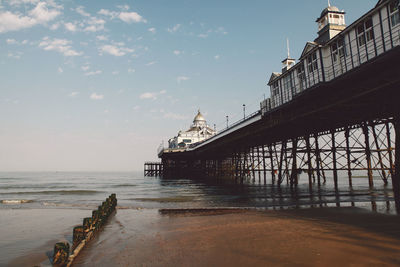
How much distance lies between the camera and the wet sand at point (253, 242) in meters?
6.57

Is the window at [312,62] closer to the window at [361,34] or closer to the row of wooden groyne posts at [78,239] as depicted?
the window at [361,34]

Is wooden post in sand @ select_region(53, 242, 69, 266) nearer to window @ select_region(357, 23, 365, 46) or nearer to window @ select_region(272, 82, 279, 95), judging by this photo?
window @ select_region(357, 23, 365, 46)

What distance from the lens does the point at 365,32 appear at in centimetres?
1444

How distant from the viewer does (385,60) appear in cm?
1218

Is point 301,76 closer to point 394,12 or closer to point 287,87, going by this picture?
point 287,87

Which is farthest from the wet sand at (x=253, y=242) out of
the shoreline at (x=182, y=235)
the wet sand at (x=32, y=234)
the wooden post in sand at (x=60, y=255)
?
the wet sand at (x=32, y=234)

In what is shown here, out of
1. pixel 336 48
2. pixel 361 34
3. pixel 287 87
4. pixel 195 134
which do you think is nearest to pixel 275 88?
pixel 287 87

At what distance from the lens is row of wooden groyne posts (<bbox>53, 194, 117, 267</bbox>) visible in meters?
6.46

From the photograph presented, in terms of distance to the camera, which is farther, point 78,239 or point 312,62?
point 312,62

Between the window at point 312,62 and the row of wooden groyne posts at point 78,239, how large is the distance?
51.7 ft

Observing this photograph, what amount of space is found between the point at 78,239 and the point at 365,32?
16726 mm

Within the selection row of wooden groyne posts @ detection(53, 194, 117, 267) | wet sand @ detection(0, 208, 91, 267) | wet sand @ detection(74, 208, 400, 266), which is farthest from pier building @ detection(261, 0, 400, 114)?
wet sand @ detection(0, 208, 91, 267)

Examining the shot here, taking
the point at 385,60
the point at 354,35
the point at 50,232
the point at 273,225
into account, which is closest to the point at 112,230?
the point at 50,232

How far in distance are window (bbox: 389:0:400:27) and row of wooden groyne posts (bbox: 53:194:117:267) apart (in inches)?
637
